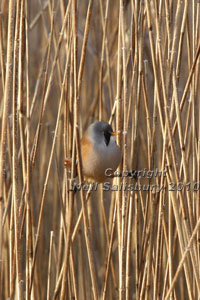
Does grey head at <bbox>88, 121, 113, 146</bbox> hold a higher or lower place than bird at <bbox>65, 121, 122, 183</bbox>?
higher

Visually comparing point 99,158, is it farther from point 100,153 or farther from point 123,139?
point 123,139

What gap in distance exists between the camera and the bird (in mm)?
1477

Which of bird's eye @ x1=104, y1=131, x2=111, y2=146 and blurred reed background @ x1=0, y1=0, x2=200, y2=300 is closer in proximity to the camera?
blurred reed background @ x1=0, y1=0, x2=200, y2=300

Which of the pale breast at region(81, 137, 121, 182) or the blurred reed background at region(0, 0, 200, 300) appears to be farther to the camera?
the pale breast at region(81, 137, 121, 182)

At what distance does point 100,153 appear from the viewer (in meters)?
1.50

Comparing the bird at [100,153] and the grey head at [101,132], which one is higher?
the grey head at [101,132]

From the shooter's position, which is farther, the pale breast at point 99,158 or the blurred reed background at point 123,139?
the pale breast at point 99,158

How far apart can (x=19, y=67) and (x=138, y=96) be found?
40cm

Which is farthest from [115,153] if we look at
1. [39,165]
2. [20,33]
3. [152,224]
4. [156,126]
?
[39,165]

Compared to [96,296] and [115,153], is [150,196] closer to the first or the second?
[115,153]

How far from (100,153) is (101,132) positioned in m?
0.08

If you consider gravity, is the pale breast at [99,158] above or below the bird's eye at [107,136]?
below

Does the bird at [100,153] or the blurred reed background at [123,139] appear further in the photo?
the bird at [100,153]

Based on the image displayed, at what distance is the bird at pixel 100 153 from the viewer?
148 centimetres
